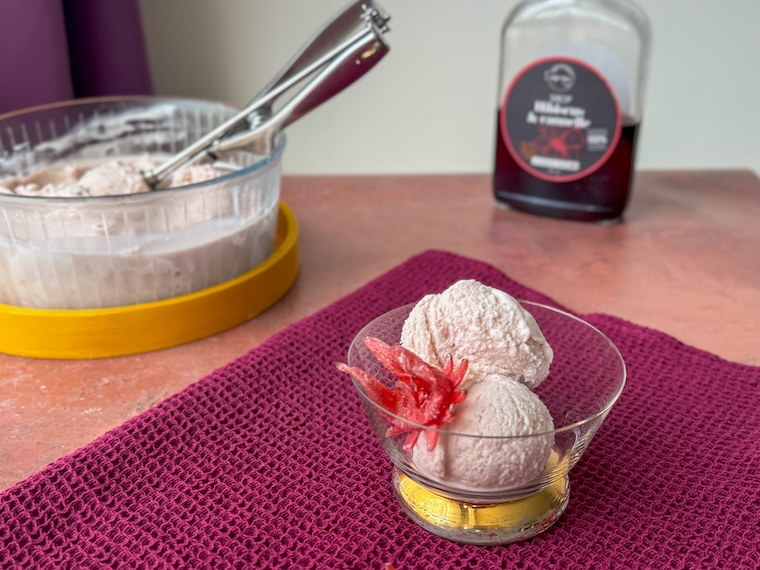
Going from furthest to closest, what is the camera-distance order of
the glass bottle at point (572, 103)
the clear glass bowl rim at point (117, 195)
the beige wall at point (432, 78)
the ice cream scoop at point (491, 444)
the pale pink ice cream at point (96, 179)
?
1. the beige wall at point (432, 78)
2. the glass bottle at point (572, 103)
3. the pale pink ice cream at point (96, 179)
4. the clear glass bowl rim at point (117, 195)
5. the ice cream scoop at point (491, 444)

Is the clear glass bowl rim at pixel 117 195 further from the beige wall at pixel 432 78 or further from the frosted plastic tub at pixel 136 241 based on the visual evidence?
the beige wall at pixel 432 78

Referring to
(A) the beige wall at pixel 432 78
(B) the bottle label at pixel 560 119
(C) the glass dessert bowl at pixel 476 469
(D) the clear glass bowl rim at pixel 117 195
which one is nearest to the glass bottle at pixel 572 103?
(B) the bottle label at pixel 560 119

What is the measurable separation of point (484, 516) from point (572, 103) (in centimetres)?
59

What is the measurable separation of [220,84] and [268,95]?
397 mm

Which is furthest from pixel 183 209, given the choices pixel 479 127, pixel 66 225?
pixel 479 127

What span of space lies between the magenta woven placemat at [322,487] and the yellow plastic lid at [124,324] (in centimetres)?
10

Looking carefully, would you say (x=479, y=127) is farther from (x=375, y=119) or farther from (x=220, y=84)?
(x=220, y=84)

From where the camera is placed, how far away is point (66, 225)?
2.25 ft

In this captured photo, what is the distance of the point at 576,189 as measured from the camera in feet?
3.21

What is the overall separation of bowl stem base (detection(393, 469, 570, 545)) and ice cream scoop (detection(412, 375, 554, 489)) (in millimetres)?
33

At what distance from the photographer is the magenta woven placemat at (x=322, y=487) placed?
475 millimetres

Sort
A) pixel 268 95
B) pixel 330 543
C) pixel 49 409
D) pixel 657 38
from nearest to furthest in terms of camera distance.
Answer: pixel 330 543, pixel 49 409, pixel 268 95, pixel 657 38

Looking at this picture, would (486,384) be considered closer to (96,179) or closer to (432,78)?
(96,179)

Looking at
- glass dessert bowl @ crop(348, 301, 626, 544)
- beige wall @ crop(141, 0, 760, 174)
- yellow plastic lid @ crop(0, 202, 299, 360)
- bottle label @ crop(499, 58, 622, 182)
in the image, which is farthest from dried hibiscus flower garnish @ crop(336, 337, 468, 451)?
beige wall @ crop(141, 0, 760, 174)
